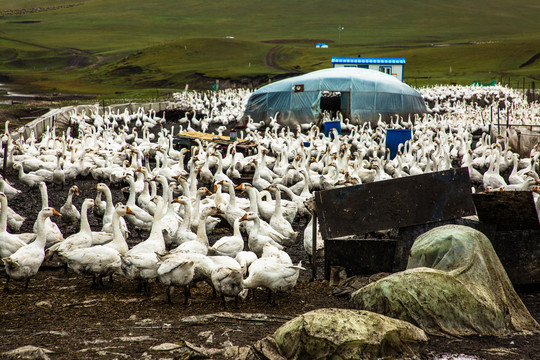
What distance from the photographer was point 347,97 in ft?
119

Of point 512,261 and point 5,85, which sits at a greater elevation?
point 5,85

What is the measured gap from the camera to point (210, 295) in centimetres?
912

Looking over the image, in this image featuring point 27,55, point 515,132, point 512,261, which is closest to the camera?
point 512,261

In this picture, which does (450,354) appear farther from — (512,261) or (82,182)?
(82,182)

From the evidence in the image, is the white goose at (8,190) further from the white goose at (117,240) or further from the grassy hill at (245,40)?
the grassy hill at (245,40)

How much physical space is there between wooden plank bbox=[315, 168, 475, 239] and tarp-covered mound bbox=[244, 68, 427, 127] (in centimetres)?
2614

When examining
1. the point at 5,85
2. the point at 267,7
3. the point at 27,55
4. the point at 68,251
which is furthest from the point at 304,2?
the point at 68,251

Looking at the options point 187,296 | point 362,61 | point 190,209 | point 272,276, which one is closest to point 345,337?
point 272,276

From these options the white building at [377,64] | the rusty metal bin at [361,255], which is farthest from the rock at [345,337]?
the white building at [377,64]

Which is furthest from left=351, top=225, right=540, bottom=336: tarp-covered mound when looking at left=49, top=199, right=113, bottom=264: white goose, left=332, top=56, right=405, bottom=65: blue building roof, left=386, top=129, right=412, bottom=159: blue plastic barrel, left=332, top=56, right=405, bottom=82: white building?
left=332, top=56, right=405, bottom=82: white building

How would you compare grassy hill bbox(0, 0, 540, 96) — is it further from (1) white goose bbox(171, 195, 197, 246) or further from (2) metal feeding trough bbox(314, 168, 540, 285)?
(2) metal feeding trough bbox(314, 168, 540, 285)

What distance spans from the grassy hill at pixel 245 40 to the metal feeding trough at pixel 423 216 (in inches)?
2309

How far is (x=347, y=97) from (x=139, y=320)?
30.0 metres

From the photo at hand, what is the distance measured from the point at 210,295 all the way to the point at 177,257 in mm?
1109
